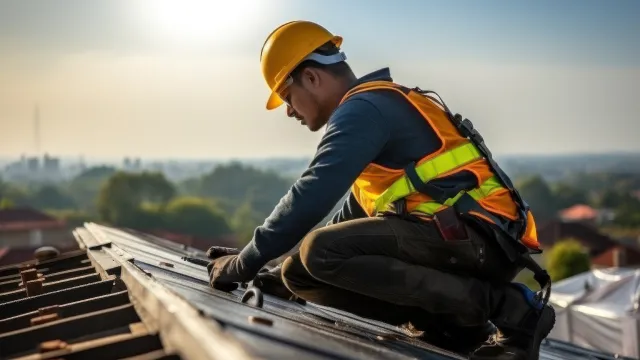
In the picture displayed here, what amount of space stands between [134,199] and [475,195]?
3754 inches

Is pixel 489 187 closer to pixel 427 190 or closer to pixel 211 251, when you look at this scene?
pixel 427 190

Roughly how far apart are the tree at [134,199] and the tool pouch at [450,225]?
84.1 metres

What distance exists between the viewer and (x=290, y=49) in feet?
12.6

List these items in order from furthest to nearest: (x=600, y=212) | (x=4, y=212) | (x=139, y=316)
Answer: (x=600, y=212), (x=4, y=212), (x=139, y=316)

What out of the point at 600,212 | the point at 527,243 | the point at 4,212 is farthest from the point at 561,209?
the point at 527,243

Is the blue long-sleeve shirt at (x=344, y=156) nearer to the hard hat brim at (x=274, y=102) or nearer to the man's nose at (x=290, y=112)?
the man's nose at (x=290, y=112)

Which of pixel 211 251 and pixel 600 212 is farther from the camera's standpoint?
pixel 600 212

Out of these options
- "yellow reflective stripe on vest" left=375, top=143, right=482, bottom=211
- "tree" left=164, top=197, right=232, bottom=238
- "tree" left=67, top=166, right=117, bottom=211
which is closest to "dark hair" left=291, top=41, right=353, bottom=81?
"yellow reflective stripe on vest" left=375, top=143, right=482, bottom=211

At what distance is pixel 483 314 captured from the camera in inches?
139

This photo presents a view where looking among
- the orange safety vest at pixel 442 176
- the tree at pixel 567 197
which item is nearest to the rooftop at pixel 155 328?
the orange safety vest at pixel 442 176

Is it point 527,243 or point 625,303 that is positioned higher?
point 527,243

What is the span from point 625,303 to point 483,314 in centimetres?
1427

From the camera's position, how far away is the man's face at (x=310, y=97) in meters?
3.87

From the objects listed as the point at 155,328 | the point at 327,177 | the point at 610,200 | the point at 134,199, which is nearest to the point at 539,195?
the point at 610,200
